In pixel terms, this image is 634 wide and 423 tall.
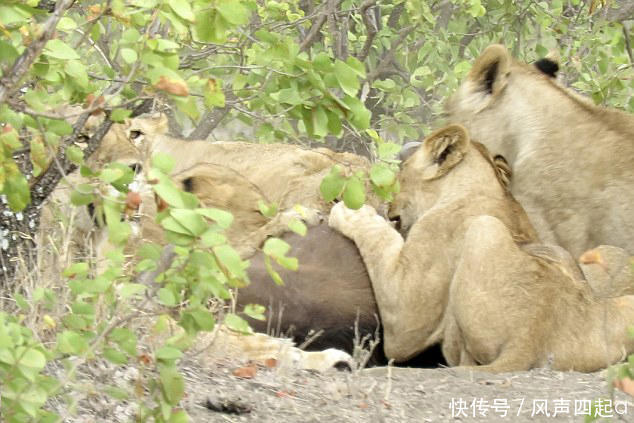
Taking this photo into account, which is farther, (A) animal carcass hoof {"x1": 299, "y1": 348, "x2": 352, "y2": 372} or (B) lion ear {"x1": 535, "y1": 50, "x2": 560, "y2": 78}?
(B) lion ear {"x1": 535, "y1": 50, "x2": 560, "y2": 78}

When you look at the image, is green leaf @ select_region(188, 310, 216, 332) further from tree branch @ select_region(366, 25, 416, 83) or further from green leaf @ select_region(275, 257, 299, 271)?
tree branch @ select_region(366, 25, 416, 83)

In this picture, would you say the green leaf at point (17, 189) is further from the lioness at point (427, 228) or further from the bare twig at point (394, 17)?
the bare twig at point (394, 17)

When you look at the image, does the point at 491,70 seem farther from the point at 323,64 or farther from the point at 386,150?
the point at 323,64

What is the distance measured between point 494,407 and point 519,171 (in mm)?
1992

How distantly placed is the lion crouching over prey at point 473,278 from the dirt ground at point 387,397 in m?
0.25

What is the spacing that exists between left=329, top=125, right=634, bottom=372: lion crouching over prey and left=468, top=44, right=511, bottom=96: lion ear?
0.46 m

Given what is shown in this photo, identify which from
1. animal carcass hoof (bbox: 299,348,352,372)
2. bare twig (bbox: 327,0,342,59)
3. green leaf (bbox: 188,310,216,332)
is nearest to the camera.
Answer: green leaf (bbox: 188,310,216,332)

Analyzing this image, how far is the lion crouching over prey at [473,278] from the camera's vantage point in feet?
14.9

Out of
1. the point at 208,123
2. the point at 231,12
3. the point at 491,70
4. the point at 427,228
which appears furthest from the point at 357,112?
the point at 208,123

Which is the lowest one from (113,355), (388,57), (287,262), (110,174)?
(388,57)

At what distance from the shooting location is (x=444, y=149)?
5.44 meters

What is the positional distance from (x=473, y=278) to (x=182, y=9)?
230 centimetres

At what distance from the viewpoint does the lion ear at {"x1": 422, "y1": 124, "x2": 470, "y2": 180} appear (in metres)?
5.39

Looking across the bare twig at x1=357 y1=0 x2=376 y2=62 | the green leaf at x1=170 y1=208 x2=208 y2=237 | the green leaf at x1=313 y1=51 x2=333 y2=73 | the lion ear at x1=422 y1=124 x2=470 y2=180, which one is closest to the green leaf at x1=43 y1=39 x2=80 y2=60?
the green leaf at x1=170 y1=208 x2=208 y2=237
